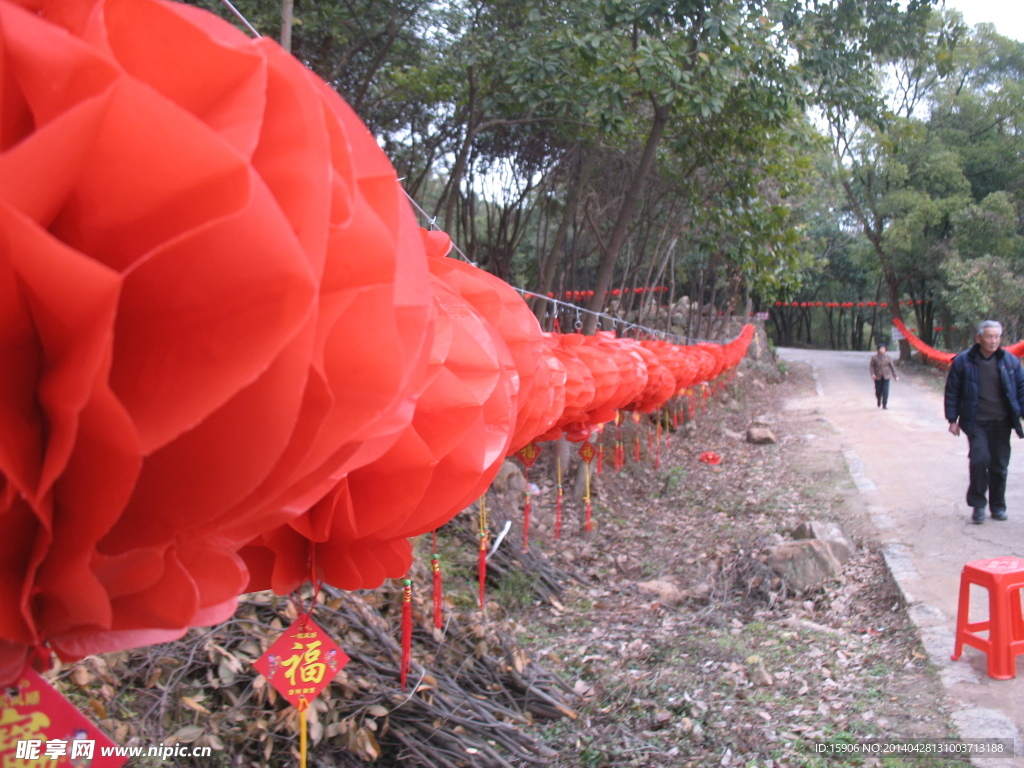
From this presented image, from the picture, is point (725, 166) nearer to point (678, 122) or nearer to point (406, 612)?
point (678, 122)

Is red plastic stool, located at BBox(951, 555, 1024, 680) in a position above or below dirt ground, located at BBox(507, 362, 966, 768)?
above

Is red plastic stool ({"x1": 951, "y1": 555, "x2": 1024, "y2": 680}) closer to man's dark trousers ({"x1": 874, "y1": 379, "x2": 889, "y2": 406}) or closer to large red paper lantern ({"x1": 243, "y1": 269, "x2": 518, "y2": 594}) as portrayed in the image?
large red paper lantern ({"x1": 243, "y1": 269, "x2": 518, "y2": 594})

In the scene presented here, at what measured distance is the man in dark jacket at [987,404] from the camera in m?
5.91

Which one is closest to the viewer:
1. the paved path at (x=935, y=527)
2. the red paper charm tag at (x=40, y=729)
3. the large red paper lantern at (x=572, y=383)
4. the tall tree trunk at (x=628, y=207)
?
the red paper charm tag at (x=40, y=729)

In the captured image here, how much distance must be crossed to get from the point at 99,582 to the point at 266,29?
5260mm

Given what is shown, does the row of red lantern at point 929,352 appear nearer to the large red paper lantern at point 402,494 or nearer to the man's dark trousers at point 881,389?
the man's dark trousers at point 881,389

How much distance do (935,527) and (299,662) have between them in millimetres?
6394

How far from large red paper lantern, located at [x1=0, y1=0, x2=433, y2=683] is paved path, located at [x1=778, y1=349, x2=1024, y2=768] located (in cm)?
370

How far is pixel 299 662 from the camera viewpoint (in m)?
1.44

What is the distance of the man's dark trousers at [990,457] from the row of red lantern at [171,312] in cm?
655

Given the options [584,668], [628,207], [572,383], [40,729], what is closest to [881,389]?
[628,207]

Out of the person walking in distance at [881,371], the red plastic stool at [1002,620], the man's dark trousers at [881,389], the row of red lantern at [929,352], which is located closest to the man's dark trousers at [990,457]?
the red plastic stool at [1002,620]

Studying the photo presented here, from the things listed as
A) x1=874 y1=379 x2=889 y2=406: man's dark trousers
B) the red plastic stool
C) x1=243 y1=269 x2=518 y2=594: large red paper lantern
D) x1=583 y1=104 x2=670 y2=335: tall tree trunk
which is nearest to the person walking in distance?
x1=874 y1=379 x2=889 y2=406: man's dark trousers

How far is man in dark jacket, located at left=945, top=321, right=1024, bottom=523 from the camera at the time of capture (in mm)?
5910
